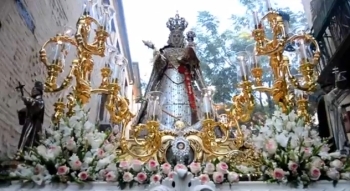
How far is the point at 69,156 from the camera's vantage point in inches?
97.7

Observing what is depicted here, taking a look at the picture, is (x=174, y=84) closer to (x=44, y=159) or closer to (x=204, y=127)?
(x=204, y=127)

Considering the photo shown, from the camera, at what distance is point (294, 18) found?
30.0ft

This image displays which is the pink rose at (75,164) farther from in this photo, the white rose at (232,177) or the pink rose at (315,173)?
the pink rose at (315,173)

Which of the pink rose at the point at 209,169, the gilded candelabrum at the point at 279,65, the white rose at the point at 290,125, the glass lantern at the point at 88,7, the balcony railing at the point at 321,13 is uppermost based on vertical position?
the balcony railing at the point at 321,13

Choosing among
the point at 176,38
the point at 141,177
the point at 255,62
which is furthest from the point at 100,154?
the point at 176,38

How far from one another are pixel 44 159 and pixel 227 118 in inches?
68.1

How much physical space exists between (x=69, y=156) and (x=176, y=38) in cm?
243

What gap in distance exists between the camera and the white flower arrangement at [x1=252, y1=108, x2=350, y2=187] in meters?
2.36

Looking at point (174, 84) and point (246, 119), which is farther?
point (174, 84)

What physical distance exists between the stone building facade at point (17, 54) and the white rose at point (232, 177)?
6.59 feet

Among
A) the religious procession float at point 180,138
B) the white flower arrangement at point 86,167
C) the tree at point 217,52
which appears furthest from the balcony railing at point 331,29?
the white flower arrangement at point 86,167

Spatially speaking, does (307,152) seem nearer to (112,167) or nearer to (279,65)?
(279,65)

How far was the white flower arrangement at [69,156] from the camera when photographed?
2.38 meters

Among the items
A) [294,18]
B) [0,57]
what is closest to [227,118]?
[0,57]
